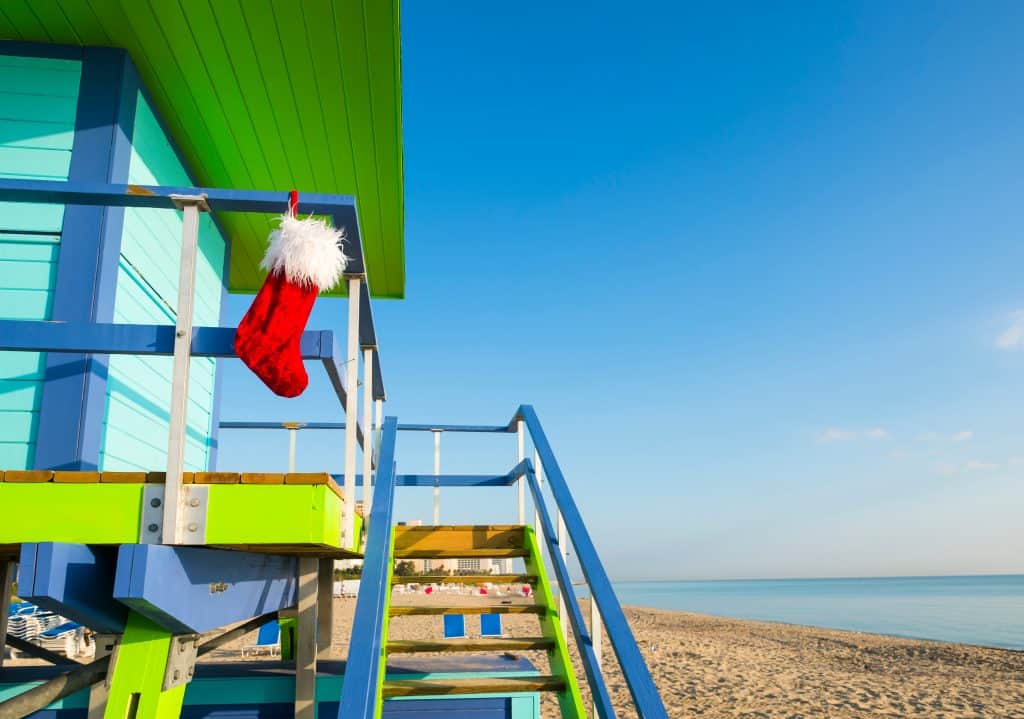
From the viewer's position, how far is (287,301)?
2797 mm

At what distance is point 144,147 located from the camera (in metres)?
4.74

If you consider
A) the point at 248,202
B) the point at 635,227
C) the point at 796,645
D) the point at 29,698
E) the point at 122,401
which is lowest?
the point at 796,645

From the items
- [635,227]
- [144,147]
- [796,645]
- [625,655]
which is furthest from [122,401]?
[796,645]

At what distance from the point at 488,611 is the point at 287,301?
99.7 inches

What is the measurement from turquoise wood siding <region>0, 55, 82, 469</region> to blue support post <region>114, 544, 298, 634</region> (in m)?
1.54

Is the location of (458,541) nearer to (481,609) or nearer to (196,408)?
(481,609)

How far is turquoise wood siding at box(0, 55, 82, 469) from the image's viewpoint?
4000mm

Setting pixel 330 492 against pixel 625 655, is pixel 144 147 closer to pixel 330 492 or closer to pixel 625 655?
pixel 330 492

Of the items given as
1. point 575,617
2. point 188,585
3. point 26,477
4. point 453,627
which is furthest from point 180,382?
point 453,627

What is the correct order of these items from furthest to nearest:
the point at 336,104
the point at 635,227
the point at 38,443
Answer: the point at 635,227 < the point at 336,104 < the point at 38,443

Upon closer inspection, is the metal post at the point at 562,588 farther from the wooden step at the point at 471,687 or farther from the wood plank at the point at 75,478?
the wood plank at the point at 75,478

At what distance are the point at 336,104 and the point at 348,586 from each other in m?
46.1

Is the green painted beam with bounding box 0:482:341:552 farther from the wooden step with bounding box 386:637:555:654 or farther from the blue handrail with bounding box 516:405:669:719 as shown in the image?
the wooden step with bounding box 386:637:555:654

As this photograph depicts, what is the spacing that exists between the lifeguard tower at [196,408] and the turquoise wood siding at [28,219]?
0.04 feet
